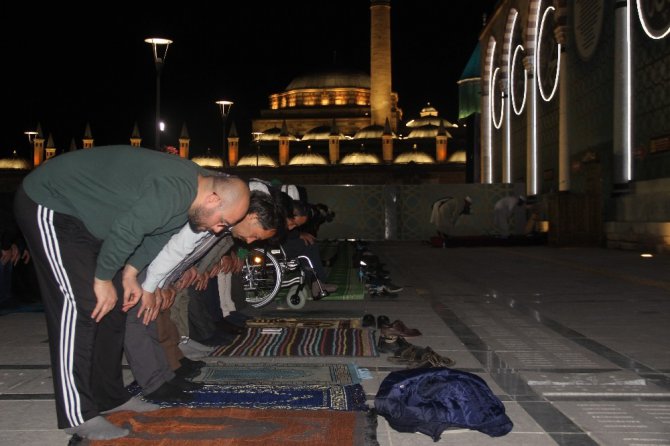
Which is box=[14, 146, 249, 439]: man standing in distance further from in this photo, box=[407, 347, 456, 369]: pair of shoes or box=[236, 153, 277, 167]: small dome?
box=[236, 153, 277, 167]: small dome

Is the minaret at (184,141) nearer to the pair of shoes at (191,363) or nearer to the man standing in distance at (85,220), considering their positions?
the pair of shoes at (191,363)

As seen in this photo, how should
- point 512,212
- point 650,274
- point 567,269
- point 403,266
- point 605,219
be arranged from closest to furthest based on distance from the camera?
1. point 650,274
2. point 567,269
3. point 403,266
4. point 605,219
5. point 512,212

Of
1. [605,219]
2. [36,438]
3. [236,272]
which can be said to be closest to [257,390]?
[36,438]

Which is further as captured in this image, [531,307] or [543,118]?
[543,118]

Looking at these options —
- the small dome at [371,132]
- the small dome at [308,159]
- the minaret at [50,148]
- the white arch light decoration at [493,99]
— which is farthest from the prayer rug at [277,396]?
the minaret at [50,148]

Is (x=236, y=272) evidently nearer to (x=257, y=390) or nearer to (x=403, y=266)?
(x=257, y=390)

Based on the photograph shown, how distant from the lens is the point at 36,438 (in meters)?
3.27

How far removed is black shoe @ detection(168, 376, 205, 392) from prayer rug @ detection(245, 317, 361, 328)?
7.81 ft

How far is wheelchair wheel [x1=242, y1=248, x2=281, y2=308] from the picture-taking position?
7.75m

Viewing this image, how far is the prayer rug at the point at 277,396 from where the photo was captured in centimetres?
371

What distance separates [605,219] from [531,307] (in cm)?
1260

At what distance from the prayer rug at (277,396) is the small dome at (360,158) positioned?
59.4 m

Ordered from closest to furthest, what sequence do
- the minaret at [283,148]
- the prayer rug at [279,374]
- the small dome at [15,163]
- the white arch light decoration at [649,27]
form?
1. the prayer rug at [279,374]
2. the white arch light decoration at [649,27]
3. the small dome at [15,163]
4. the minaret at [283,148]

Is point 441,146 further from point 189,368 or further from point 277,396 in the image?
point 277,396
